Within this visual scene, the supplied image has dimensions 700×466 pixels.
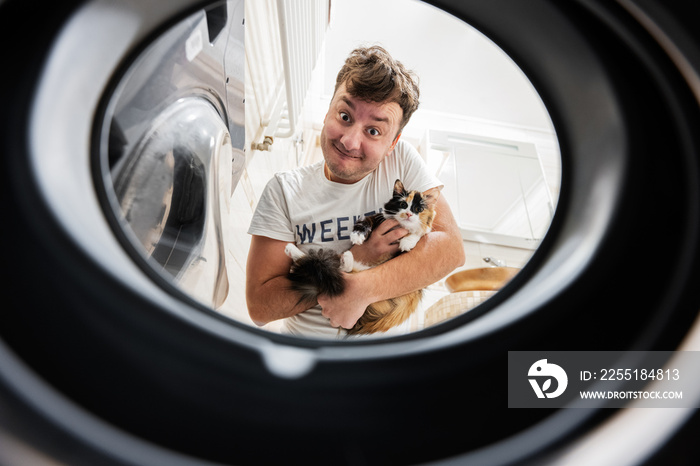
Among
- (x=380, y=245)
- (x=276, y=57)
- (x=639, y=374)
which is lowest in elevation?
(x=639, y=374)

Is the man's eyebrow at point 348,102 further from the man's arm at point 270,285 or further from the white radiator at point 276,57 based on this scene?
the man's arm at point 270,285

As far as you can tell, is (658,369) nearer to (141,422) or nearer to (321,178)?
(141,422)

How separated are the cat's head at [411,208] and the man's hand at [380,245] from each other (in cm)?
2

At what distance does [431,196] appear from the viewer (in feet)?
2.96

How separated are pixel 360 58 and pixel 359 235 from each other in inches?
14.2

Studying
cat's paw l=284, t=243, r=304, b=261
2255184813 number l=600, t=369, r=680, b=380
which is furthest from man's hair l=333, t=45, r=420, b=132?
2255184813 number l=600, t=369, r=680, b=380

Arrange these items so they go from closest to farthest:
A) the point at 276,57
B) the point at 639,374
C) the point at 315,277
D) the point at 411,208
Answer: the point at 639,374 < the point at 315,277 < the point at 411,208 < the point at 276,57

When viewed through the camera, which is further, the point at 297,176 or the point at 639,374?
the point at 297,176

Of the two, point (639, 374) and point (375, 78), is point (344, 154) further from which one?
point (639, 374)

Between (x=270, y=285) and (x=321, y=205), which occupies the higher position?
(x=321, y=205)

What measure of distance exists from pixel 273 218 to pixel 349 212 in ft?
0.53

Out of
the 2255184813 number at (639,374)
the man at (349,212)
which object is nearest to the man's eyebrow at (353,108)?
the man at (349,212)

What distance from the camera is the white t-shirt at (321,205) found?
0.79 meters

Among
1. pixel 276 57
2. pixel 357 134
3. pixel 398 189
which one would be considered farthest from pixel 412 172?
pixel 276 57
